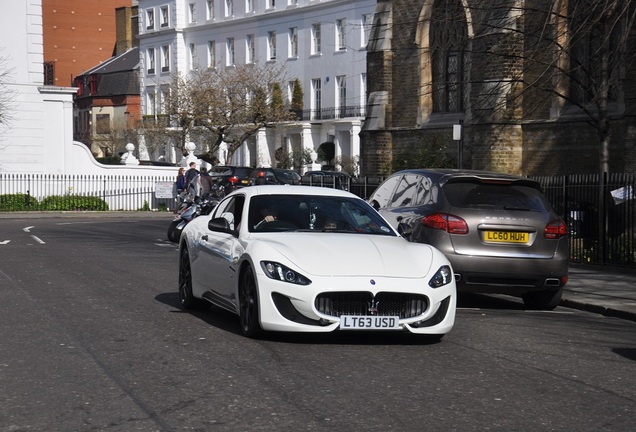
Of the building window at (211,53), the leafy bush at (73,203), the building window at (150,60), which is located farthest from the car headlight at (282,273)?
the building window at (150,60)

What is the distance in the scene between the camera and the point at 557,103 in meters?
31.5

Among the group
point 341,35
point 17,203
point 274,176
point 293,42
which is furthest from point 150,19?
point 17,203

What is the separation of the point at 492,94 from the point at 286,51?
5161cm

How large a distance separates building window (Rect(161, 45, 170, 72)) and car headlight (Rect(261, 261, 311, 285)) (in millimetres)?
77799

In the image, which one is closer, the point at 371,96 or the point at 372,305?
the point at 372,305

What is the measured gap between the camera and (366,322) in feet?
33.0

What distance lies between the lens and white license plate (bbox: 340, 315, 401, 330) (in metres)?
10.0

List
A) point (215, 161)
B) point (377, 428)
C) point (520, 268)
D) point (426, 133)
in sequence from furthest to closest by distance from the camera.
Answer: point (215, 161) → point (426, 133) → point (520, 268) → point (377, 428)

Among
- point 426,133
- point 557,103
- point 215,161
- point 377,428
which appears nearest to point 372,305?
point 377,428

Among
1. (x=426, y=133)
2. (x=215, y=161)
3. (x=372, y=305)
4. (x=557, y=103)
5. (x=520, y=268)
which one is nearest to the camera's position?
(x=372, y=305)

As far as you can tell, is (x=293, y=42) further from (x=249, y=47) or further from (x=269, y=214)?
(x=269, y=214)

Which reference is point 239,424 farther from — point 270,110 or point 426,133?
point 270,110

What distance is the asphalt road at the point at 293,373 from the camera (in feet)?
24.1

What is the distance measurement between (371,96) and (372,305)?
94.5 feet
